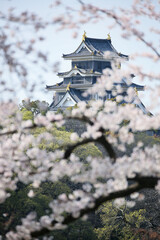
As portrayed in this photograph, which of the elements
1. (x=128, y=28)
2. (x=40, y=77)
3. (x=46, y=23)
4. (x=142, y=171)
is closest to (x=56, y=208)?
(x=142, y=171)

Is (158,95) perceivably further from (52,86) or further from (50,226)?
(52,86)

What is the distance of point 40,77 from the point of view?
5.53m

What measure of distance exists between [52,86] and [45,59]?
33.1m

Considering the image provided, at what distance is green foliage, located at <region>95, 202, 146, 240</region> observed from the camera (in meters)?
18.6

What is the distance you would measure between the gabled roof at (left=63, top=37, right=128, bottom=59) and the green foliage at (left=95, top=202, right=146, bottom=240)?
63.1 ft

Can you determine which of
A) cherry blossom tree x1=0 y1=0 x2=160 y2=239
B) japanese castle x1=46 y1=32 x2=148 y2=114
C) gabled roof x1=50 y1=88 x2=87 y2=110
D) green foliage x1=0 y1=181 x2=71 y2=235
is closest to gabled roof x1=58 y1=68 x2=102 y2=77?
japanese castle x1=46 y1=32 x2=148 y2=114

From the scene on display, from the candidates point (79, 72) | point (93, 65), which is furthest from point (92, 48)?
point (79, 72)

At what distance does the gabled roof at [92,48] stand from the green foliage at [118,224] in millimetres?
19244

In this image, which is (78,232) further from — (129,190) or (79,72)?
Result: (79,72)

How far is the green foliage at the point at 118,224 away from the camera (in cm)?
1859

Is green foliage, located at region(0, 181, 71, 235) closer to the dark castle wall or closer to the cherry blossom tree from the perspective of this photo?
the cherry blossom tree

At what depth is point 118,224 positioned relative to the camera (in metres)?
19.4

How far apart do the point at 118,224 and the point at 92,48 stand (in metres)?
20.8

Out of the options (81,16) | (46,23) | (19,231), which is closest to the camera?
(19,231)
